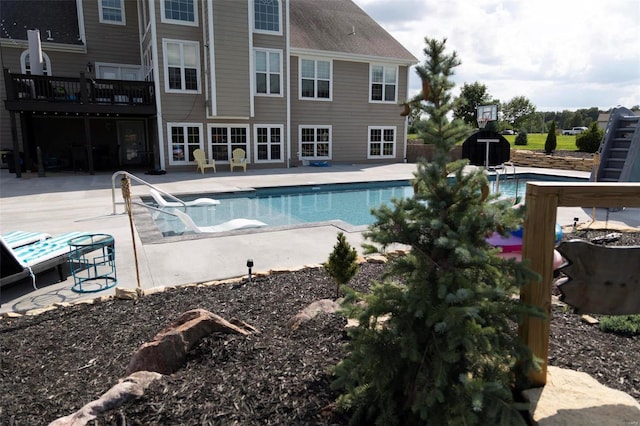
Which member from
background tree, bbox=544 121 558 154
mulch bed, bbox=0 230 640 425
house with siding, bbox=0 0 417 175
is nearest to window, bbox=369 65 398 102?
house with siding, bbox=0 0 417 175

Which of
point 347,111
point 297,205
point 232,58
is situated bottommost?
point 297,205

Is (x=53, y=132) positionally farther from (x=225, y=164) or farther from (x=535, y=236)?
(x=535, y=236)

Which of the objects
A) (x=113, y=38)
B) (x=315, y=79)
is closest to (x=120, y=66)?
(x=113, y=38)

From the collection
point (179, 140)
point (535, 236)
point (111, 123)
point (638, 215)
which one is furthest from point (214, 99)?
point (535, 236)

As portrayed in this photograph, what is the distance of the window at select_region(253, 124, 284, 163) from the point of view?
1867 centimetres

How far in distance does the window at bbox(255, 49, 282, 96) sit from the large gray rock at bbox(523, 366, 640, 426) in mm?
17519

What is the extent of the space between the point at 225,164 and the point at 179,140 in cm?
208

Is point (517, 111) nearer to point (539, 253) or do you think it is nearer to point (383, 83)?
point (383, 83)

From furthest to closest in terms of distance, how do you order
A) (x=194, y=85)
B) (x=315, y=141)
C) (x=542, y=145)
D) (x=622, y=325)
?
(x=542, y=145), (x=315, y=141), (x=194, y=85), (x=622, y=325)

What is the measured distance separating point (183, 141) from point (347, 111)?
801cm

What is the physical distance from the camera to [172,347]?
2.88 metres

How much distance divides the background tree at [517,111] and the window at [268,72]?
134ft

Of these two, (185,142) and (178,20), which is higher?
(178,20)

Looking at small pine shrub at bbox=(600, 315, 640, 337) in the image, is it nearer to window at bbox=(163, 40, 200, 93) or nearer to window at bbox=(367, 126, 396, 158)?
window at bbox=(163, 40, 200, 93)
